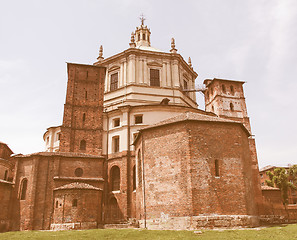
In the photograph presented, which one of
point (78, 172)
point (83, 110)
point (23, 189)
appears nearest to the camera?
point (23, 189)

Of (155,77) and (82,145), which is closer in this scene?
(82,145)

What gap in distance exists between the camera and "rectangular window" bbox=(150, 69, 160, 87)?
31000mm

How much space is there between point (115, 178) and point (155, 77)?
12.8 metres

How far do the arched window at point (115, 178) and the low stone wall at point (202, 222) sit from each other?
31.3 feet

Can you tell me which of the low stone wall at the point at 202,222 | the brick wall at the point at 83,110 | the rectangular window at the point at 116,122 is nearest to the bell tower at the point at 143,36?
the brick wall at the point at 83,110

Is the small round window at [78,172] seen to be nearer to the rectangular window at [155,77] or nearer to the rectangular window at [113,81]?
the rectangular window at [113,81]

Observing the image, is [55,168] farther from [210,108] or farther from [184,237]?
[210,108]

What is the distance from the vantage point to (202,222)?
1412 cm

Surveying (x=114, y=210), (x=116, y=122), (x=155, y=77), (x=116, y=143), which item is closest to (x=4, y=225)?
(x=114, y=210)

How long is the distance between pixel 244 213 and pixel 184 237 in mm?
5088

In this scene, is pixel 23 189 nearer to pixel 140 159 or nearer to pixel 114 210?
pixel 114 210

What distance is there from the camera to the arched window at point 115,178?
2440 cm

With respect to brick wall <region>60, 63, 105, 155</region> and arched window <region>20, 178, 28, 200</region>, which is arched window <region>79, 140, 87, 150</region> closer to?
brick wall <region>60, 63, 105, 155</region>

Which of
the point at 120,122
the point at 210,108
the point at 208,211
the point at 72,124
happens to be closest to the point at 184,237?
the point at 208,211
